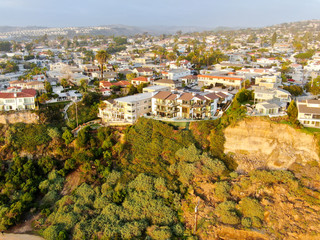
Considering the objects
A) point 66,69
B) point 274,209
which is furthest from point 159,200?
point 66,69

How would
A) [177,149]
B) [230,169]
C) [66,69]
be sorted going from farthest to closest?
1. [66,69]
2. [177,149]
3. [230,169]

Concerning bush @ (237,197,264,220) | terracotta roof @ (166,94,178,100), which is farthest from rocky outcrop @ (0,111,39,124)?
bush @ (237,197,264,220)

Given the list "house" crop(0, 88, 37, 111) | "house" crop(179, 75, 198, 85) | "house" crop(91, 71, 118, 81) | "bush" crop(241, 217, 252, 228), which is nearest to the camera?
"bush" crop(241, 217, 252, 228)

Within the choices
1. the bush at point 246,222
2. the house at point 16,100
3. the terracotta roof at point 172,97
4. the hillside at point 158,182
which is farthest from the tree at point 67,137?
the bush at point 246,222

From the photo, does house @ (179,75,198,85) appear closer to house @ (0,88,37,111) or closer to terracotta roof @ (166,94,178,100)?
terracotta roof @ (166,94,178,100)

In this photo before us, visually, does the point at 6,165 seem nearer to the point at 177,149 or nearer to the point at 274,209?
the point at 177,149

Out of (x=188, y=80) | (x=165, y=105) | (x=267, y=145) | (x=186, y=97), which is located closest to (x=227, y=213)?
(x=267, y=145)
